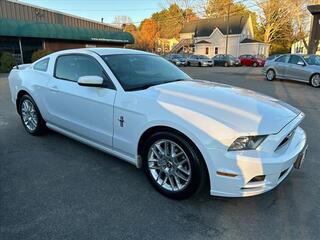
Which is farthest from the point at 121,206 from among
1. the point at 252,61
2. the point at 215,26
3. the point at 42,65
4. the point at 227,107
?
the point at 215,26

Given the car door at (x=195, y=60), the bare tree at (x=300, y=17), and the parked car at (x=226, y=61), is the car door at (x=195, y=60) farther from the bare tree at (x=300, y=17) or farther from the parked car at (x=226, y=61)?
the bare tree at (x=300, y=17)

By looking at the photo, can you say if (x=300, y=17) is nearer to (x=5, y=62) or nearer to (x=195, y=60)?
(x=195, y=60)

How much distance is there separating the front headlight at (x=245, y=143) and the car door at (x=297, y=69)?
40.2ft

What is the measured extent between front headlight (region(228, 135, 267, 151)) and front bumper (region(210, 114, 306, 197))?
0.14ft

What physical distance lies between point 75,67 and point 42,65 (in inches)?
40.6

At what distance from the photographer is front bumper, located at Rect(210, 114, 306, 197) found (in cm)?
265

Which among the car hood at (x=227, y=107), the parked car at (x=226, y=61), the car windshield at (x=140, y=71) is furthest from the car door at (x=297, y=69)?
the parked car at (x=226, y=61)

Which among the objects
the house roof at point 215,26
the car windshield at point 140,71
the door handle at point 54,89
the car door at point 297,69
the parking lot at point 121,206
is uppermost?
the house roof at point 215,26

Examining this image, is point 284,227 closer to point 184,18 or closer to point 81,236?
point 81,236

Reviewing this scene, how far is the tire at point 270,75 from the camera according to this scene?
50.7ft

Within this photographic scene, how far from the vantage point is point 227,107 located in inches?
118

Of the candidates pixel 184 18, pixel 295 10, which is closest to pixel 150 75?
pixel 295 10

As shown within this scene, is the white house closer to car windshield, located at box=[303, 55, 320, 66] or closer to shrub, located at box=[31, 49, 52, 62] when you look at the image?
shrub, located at box=[31, 49, 52, 62]

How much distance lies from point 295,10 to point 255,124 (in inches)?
2074
